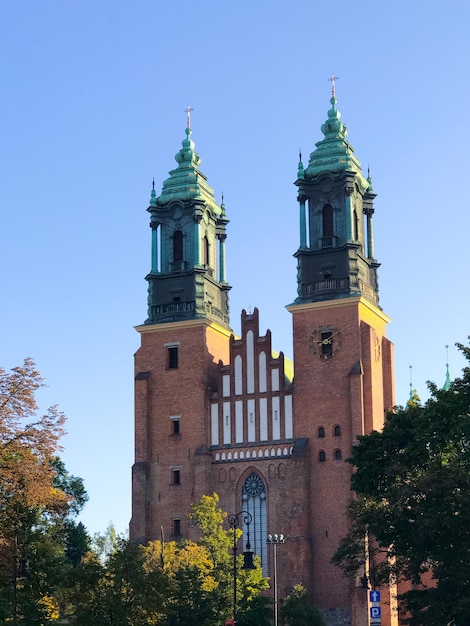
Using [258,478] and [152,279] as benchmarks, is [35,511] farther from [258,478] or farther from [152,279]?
[152,279]

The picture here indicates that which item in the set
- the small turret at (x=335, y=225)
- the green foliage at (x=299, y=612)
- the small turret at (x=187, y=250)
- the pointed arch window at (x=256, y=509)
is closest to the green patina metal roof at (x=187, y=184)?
the small turret at (x=187, y=250)

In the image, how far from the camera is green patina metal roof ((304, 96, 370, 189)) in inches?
3130

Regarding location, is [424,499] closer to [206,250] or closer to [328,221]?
[328,221]

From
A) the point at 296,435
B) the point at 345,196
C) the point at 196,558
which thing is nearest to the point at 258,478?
the point at 296,435

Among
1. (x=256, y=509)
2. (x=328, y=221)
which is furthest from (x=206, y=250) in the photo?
(x=256, y=509)

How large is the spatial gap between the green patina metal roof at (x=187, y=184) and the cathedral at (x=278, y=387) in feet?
0.80

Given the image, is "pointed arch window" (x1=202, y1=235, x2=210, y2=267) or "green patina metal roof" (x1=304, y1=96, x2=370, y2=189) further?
"pointed arch window" (x1=202, y1=235, x2=210, y2=267)

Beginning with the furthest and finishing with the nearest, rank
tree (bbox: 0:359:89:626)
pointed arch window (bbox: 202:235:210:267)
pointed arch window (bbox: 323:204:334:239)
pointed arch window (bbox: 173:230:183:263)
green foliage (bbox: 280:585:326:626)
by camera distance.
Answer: pointed arch window (bbox: 202:235:210:267)
pointed arch window (bbox: 173:230:183:263)
pointed arch window (bbox: 323:204:334:239)
green foliage (bbox: 280:585:326:626)
tree (bbox: 0:359:89:626)

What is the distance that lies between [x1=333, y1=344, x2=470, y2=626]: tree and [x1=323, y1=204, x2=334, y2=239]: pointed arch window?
2590cm

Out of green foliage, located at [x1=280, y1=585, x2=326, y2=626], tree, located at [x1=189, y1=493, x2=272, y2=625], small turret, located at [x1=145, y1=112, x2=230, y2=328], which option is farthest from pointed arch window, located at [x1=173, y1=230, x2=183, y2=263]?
green foliage, located at [x1=280, y1=585, x2=326, y2=626]

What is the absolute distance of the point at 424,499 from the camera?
47.4 metres

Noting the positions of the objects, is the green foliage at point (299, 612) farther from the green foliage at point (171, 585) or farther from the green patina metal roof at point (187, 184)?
the green patina metal roof at point (187, 184)

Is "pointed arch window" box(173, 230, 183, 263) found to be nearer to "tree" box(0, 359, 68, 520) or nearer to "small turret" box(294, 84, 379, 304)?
"small turret" box(294, 84, 379, 304)

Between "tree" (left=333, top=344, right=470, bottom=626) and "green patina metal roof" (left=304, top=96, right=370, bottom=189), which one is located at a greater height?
"green patina metal roof" (left=304, top=96, right=370, bottom=189)
